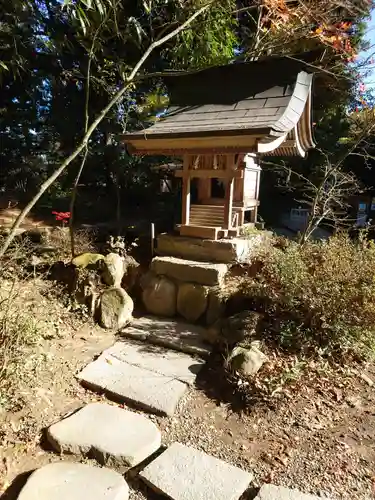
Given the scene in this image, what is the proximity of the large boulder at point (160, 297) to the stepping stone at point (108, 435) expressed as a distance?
→ 1855 mm

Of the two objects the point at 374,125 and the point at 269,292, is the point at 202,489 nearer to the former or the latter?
the point at 269,292

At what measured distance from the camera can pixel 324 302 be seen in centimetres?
328

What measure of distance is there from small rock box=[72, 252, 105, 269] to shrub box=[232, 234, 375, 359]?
2.12 m

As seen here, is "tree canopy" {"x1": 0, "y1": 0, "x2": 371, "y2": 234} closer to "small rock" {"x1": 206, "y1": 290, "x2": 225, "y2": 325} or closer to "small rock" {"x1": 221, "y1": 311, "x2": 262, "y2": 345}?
"small rock" {"x1": 206, "y1": 290, "x2": 225, "y2": 325}

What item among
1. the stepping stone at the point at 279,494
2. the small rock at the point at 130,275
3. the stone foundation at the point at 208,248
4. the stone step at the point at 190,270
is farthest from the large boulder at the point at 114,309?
the stepping stone at the point at 279,494

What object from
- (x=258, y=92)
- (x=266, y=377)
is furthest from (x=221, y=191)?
(x=266, y=377)

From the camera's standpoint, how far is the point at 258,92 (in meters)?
4.66

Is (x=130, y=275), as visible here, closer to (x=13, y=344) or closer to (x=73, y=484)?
(x=13, y=344)

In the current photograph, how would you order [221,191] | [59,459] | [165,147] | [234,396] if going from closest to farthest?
1. [59,459]
2. [234,396]
3. [165,147]
4. [221,191]

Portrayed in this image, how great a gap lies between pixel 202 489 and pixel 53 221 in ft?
20.4

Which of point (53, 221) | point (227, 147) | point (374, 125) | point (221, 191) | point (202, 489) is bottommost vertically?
point (202, 489)

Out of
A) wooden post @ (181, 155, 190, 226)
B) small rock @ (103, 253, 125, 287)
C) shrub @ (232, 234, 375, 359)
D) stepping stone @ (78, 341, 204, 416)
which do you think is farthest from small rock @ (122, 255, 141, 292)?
shrub @ (232, 234, 375, 359)

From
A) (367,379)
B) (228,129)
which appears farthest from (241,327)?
(228,129)

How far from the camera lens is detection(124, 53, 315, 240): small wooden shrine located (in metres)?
4.02
